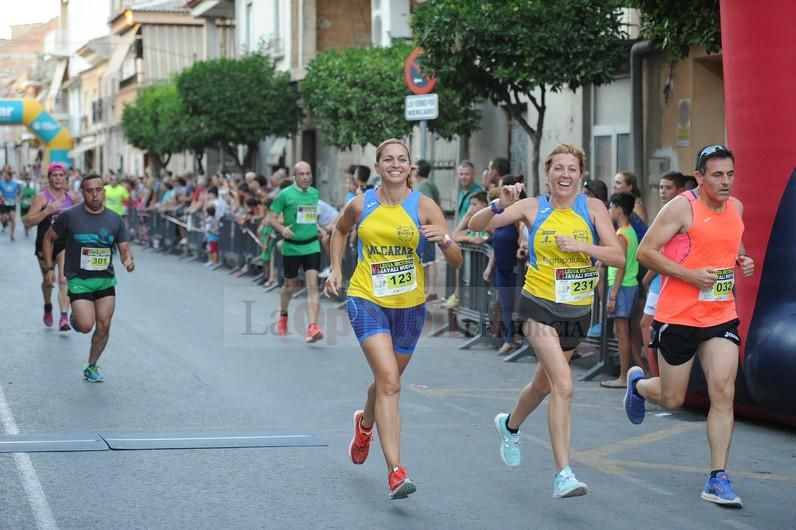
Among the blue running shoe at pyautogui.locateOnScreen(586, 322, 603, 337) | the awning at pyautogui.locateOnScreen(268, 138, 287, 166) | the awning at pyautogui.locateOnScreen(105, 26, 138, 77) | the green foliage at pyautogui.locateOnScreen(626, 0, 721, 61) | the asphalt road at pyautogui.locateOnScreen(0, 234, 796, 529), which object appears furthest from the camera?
the awning at pyautogui.locateOnScreen(105, 26, 138, 77)

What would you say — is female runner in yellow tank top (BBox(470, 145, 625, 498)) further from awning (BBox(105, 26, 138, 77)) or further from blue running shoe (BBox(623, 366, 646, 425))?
awning (BBox(105, 26, 138, 77))

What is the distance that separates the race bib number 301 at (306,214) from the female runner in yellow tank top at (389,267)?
7090 millimetres

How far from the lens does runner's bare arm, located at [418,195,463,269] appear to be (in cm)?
728

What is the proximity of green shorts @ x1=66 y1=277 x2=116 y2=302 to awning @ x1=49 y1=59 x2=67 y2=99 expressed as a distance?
76310mm

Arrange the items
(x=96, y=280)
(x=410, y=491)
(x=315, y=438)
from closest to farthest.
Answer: (x=410, y=491) < (x=315, y=438) < (x=96, y=280)

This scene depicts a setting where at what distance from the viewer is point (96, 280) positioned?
11.2 m

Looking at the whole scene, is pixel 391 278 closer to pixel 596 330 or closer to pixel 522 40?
pixel 596 330

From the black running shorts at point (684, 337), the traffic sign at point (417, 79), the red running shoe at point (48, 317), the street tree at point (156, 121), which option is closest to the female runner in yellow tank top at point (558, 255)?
the black running shorts at point (684, 337)

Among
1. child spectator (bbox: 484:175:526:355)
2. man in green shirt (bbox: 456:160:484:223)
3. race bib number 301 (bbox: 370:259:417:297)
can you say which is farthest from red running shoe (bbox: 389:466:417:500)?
man in green shirt (bbox: 456:160:484:223)

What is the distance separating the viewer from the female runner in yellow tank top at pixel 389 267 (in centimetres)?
727

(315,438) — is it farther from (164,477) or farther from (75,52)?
(75,52)

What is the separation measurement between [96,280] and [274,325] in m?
4.46

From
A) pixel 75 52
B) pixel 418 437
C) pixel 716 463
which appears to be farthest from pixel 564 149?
Result: pixel 75 52

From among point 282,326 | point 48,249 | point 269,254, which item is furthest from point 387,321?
point 269,254
